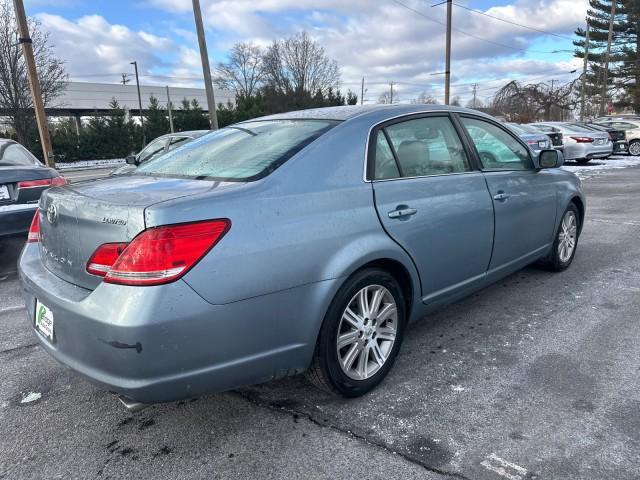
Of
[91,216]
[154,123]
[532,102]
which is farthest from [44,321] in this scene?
[532,102]

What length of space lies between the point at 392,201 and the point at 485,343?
1.31 metres

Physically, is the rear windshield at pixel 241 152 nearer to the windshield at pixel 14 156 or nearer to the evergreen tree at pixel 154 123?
the windshield at pixel 14 156

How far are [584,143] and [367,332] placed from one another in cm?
1609

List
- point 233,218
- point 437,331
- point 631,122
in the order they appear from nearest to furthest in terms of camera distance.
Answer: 1. point 233,218
2. point 437,331
3. point 631,122

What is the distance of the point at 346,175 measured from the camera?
100 inches

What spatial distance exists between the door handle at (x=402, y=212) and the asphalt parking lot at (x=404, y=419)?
97cm

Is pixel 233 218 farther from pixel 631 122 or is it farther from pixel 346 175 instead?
pixel 631 122

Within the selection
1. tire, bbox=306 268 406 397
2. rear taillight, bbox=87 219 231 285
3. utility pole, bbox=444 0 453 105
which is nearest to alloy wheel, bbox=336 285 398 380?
tire, bbox=306 268 406 397

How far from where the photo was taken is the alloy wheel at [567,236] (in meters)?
4.62

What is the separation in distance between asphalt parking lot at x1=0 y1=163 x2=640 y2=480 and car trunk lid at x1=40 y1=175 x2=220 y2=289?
821 millimetres

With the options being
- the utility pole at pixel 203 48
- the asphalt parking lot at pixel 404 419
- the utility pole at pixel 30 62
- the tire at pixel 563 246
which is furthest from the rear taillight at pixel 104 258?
the utility pole at pixel 203 48

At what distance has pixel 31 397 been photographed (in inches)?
110

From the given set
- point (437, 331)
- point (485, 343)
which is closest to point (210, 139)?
point (437, 331)

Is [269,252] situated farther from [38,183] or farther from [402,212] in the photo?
[38,183]
